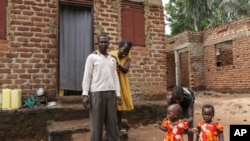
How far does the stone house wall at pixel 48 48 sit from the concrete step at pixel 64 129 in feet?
3.15

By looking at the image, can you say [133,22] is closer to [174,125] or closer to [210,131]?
[174,125]

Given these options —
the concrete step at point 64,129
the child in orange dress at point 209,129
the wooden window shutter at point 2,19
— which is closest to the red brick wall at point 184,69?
the concrete step at point 64,129

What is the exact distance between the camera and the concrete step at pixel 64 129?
4.96 metres

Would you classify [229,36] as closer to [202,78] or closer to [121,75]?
[202,78]

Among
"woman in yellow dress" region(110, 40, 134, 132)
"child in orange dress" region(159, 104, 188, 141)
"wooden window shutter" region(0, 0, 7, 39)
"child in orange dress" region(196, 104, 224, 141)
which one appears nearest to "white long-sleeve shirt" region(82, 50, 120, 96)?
"woman in yellow dress" region(110, 40, 134, 132)

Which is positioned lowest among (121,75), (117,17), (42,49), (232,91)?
(232,91)

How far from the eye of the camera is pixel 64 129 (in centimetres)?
508

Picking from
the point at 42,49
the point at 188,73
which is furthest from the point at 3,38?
the point at 188,73

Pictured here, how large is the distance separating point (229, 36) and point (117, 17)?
8.83 m

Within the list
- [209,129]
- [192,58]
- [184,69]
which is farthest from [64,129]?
[184,69]

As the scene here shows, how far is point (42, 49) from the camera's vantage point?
624cm

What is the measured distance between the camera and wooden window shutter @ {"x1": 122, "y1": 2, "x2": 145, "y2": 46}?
7141 mm

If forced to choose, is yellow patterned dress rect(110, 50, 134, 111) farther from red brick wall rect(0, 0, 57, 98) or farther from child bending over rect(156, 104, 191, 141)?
red brick wall rect(0, 0, 57, 98)

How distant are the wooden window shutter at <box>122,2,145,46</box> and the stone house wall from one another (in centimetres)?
11
